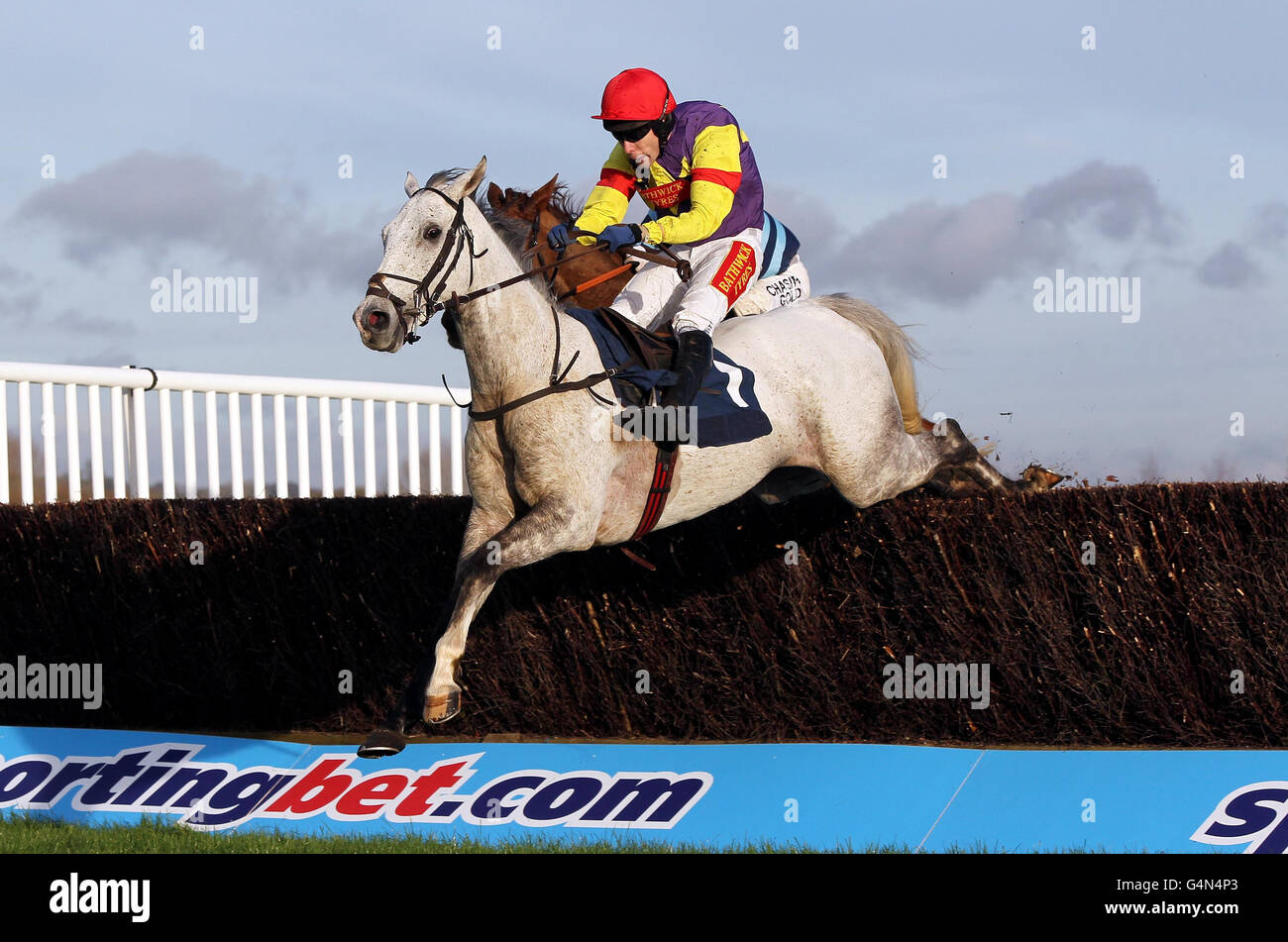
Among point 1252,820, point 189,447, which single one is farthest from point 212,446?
point 1252,820

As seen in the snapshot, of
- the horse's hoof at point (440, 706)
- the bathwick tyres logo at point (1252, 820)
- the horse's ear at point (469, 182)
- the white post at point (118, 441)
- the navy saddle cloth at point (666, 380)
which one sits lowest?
the bathwick tyres logo at point (1252, 820)

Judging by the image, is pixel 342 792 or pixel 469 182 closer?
pixel 469 182

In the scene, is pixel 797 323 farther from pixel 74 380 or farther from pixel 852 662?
pixel 74 380

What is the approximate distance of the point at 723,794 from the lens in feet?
22.4

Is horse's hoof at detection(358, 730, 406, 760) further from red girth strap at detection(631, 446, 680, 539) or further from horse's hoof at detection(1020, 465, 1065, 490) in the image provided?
horse's hoof at detection(1020, 465, 1065, 490)

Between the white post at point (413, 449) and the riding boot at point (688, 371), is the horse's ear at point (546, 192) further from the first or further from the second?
the riding boot at point (688, 371)

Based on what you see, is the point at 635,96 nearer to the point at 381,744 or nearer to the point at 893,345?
the point at 893,345

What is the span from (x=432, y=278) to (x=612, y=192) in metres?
1.70

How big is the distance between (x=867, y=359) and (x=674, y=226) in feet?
4.61

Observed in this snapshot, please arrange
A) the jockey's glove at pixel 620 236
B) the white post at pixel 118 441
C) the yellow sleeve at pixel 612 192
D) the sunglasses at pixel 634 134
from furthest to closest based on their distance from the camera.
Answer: the white post at pixel 118 441
the yellow sleeve at pixel 612 192
the sunglasses at pixel 634 134
the jockey's glove at pixel 620 236

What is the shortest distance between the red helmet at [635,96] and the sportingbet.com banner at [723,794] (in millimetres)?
2951

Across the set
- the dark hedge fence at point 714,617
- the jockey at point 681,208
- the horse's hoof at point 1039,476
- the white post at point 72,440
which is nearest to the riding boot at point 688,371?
the jockey at point 681,208

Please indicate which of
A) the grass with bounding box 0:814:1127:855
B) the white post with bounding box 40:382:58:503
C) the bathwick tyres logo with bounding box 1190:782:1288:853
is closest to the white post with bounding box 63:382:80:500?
the white post with bounding box 40:382:58:503

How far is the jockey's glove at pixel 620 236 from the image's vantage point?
20.0 feet
